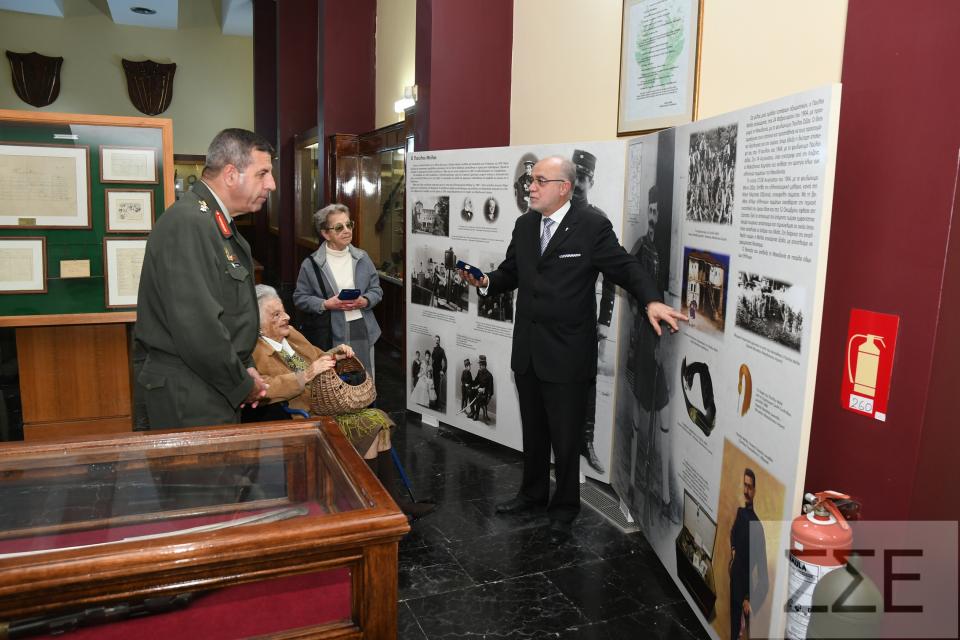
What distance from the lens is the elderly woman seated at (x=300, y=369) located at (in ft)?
9.93

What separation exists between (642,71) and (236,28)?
43.1 ft

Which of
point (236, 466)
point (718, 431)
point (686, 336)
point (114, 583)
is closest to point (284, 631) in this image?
point (114, 583)

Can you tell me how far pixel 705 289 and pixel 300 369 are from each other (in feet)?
6.19

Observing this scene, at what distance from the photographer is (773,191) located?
2.26 meters

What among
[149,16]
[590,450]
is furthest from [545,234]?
[149,16]

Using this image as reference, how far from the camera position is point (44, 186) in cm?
407

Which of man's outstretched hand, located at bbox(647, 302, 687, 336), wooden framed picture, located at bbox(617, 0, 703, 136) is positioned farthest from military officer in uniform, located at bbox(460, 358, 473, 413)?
man's outstretched hand, located at bbox(647, 302, 687, 336)

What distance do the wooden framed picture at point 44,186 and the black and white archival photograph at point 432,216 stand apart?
7.20ft

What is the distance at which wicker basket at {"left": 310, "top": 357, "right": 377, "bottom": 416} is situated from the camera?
3260mm

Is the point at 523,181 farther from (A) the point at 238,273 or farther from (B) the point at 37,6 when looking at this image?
(B) the point at 37,6

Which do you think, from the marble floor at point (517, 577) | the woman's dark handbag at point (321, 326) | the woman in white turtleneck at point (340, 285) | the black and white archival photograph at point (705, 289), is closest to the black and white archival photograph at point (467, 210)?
the woman in white turtleneck at point (340, 285)

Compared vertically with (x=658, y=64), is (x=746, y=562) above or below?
below

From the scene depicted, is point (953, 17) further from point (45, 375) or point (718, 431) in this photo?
point (45, 375)

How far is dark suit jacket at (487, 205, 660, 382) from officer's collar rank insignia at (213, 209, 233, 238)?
159cm
